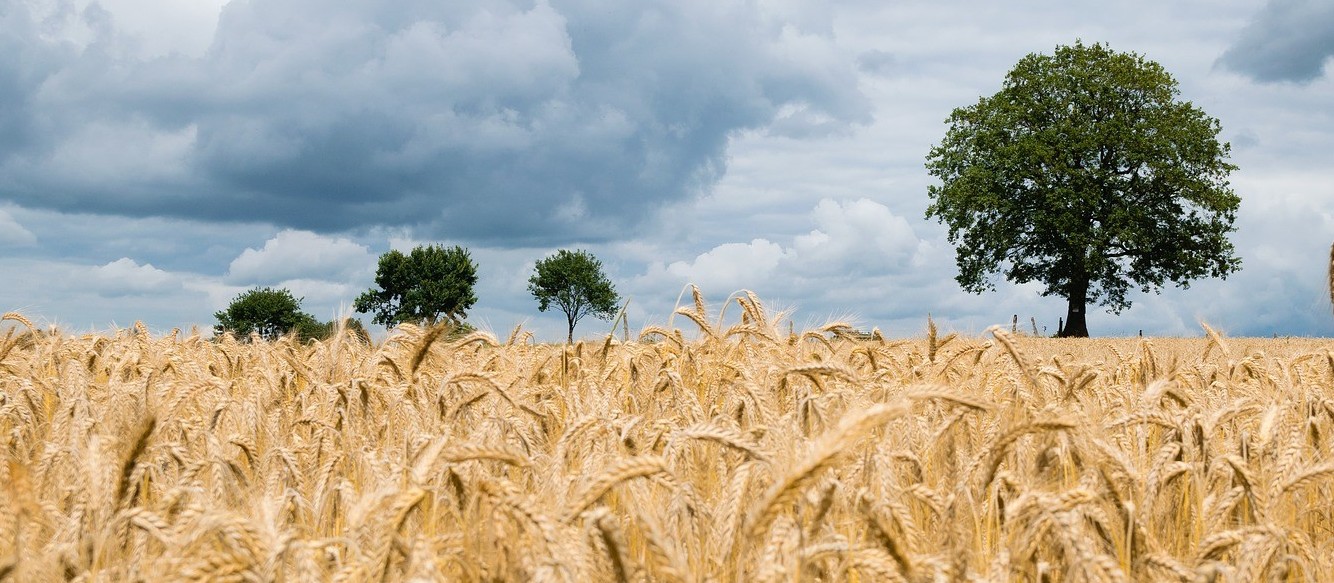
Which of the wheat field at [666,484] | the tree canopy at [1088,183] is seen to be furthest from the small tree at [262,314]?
the wheat field at [666,484]

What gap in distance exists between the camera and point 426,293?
257 ft

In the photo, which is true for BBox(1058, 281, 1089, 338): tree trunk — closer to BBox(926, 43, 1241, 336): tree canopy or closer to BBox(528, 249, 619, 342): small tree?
BBox(926, 43, 1241, 336): tree canopy

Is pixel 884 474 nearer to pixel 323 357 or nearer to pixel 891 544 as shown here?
pixel 891 544

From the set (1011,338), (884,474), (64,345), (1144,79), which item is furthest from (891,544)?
(1144,79)

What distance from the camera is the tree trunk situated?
4322cm

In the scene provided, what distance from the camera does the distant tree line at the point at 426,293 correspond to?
73938mm

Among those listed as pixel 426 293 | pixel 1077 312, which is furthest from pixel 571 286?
pixel 1077 312

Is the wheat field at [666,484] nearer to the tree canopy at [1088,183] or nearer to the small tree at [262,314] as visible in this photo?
the tree canopy at [1088,183]

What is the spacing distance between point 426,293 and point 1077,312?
51.8 metres

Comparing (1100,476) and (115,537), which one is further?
(1100,476)

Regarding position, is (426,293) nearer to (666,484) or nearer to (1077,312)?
(1077,312)

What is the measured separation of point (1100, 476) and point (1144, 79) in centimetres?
4626

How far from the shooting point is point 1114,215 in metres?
40.9

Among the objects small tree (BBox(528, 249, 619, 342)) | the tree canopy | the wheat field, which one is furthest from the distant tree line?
the wheat field
